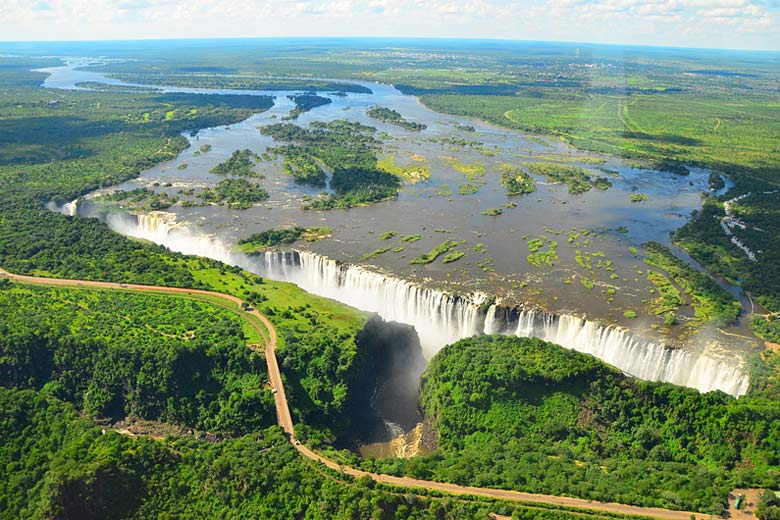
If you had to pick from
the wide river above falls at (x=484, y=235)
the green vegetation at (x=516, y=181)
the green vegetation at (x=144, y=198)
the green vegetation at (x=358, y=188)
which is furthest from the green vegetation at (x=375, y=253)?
the green vegetation at (x=144, y=198)

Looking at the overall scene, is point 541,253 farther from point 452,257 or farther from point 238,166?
point 238,166

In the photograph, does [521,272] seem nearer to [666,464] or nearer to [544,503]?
[666,464]

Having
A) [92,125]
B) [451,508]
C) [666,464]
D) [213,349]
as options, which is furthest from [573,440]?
[92,125]

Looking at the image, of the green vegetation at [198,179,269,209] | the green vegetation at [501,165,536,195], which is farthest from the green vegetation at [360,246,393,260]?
the green vegetation at [501,165,536,195]

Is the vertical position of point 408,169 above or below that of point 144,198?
above

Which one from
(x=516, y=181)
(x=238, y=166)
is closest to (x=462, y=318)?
(x=516, y=181)

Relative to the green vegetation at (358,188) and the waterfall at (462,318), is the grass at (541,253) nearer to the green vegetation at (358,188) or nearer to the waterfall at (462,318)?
the waterfall at (462,318)
